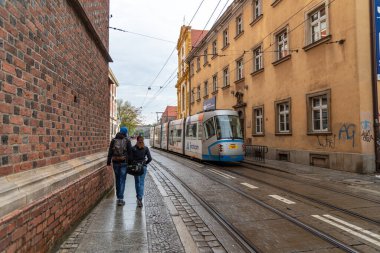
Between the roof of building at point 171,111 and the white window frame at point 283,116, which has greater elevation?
the roof of building at point 171,111

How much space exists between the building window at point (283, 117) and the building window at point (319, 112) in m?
1.69

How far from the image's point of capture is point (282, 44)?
1766 cm

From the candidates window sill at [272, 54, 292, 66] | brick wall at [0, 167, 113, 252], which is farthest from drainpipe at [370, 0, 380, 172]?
brick wall at [0, 167, 113, 252]

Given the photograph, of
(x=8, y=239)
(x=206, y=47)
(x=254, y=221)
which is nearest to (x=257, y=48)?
(x=206, y=47)

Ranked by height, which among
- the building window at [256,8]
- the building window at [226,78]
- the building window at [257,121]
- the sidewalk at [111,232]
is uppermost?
the building window at [256,8]

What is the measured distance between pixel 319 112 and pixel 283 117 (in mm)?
3139

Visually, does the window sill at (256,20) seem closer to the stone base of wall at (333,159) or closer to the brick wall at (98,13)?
the stone base of wall at (333,159)

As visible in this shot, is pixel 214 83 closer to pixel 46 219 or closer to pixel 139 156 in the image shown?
pixel 139 156

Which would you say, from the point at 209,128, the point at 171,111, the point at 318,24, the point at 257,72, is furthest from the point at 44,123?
the point at 171,111

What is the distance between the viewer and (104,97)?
8703 millimetres

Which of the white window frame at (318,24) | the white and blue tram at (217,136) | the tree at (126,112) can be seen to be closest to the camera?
the white window frame at (318,24)

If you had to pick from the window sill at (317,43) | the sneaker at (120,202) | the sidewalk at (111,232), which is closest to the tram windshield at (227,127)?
the window sill at (317,43)

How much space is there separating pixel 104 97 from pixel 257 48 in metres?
14.2

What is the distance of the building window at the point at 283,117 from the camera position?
54.9 ft
